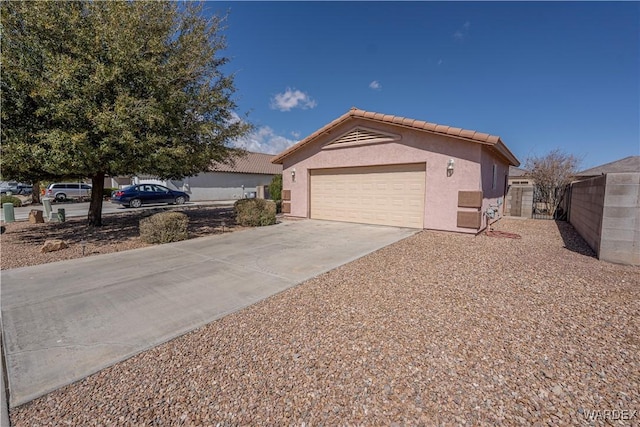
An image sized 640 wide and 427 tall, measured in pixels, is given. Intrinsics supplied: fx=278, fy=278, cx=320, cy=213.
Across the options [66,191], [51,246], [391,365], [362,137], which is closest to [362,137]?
[362,137]

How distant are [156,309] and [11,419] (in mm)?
1748

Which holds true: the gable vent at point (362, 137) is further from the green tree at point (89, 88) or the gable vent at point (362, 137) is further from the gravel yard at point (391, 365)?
the gravel yard at point (391, 365)

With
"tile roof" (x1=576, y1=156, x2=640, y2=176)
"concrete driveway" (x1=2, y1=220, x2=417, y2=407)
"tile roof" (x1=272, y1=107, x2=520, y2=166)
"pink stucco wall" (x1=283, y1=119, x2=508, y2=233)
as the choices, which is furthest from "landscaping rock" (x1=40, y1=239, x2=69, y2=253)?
"tile roof" (x1=576, y1=156, x2=640, y2=176)

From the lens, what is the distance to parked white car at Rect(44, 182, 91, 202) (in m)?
24.1

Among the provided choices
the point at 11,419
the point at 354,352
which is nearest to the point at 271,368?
the point at 354,352

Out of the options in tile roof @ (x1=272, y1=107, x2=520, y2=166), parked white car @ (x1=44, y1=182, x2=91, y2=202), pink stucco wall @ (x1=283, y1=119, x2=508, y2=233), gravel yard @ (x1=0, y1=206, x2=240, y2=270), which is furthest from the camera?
parked white car @ (x1=44, y1=182, x2=91, y2=202)

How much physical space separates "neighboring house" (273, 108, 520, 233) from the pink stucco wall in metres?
0.03

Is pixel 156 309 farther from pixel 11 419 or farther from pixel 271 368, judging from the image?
pixel 271 368

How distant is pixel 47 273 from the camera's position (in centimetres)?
536

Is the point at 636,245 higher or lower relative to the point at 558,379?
higher

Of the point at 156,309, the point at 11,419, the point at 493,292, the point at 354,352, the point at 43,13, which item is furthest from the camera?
the point at 43,13

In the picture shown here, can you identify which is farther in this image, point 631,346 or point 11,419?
point 631,346

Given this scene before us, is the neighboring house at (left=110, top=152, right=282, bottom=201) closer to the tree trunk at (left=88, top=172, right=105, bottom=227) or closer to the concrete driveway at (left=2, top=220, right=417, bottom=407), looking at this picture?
the tree trunk at (left=88, top=172, right=105, bottom=227)

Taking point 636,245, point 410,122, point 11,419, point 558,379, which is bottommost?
point 11,419
